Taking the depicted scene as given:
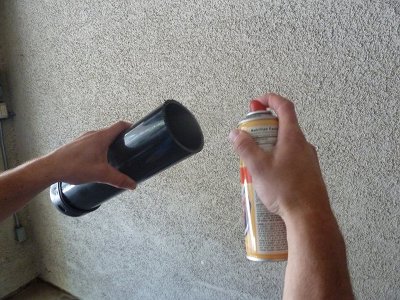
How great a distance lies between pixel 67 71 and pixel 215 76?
0.81m

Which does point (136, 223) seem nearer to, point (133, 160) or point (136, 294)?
point (136, 294)

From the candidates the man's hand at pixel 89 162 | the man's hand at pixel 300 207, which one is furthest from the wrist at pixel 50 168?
the man's hand at pixel 300 207

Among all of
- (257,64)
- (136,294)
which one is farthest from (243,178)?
(136,294)

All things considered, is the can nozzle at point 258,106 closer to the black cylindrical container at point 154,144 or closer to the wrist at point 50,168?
the black cylindrical container at point 154,144

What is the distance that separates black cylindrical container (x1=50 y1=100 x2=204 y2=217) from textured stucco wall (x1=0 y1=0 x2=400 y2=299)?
0.42 metres

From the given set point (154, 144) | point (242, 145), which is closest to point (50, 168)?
point (154, 144)

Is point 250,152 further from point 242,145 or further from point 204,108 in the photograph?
point 204,108

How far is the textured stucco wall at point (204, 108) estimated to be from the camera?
0.88 meters

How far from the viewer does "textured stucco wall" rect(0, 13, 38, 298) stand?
1.86m

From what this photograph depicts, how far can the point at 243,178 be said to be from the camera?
634mm

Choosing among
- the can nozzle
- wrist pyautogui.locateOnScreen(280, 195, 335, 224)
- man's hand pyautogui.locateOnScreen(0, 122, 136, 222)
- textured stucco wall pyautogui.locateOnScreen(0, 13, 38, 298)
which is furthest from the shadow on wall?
wrist pyautogui.locateOnScreen(280, 195, 335, 224)

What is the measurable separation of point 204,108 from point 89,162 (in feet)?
1.68

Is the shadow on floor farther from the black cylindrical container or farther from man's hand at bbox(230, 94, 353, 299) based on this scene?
man's hand at bbox(230, 94, 353, 299)

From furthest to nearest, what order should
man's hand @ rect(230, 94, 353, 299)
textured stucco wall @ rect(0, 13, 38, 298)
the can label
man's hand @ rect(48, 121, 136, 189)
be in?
textured stucco wall @ rect(0, 13, 38, 298)
man's hand @ rect(48, 121, 136, 189)
the can label
man's hand @ rect(230, 94, 353, 299)
